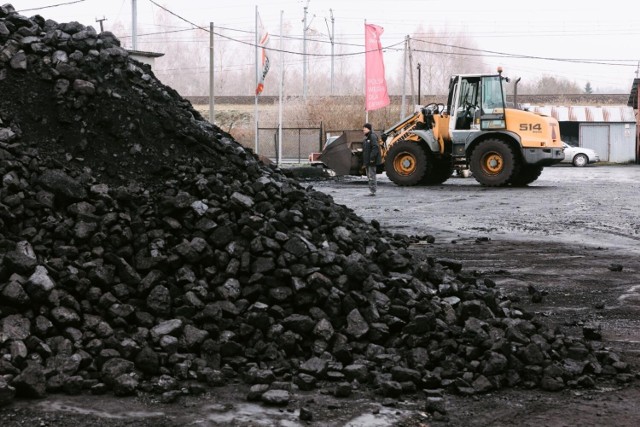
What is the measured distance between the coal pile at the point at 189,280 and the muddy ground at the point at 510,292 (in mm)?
162

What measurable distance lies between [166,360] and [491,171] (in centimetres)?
1874

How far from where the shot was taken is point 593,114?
48.3 meters

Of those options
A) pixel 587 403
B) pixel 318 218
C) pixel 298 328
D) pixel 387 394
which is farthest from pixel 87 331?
pixel 587 403

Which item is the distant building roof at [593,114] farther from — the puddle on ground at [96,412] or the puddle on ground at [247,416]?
the puddle on ground at [96,412]

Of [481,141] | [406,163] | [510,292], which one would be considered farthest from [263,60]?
[510,292]

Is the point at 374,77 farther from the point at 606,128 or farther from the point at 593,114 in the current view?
the point at 606,128

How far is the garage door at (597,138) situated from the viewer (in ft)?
158

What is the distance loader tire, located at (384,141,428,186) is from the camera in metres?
24.1

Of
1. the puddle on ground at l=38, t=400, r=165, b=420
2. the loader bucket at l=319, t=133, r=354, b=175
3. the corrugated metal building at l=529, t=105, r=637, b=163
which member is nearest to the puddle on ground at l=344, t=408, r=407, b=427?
the puddle on ground at l=38, t=400, r=165, b=420

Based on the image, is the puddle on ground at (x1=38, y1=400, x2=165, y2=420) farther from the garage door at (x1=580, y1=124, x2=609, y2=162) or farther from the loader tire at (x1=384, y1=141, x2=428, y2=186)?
the garage door at (x1=580, y1=124, x2=609, y2=162)

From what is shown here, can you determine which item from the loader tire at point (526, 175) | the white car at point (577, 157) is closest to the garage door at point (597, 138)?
the white car at point (577, 157)

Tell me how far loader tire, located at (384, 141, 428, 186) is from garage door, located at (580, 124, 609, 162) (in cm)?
2745

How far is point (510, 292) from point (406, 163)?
616 inches

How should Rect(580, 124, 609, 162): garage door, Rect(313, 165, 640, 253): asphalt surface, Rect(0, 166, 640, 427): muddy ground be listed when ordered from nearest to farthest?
Rect(0, 166, 640, 427): muddy ground < Rect(313, 165, 640, 253): asphalt surface < Rect(580, 124, 609, 162): garage door
